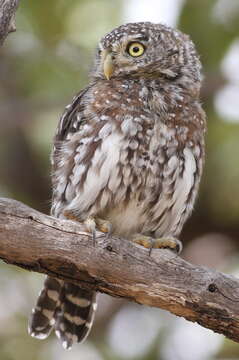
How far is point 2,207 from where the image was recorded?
4.12m

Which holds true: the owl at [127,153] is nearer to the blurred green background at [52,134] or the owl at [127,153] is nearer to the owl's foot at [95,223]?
the owl's foot at [95,223]

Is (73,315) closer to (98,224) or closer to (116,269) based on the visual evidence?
(98,224)

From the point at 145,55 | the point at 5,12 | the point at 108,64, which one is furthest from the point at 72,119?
the point at 5,12

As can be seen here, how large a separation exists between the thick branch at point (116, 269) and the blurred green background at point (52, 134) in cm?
235

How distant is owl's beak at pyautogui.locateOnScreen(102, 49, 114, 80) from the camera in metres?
5.31

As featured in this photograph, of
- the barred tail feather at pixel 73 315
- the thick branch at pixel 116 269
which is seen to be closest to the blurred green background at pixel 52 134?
the barred tail feather at pixel 73 315

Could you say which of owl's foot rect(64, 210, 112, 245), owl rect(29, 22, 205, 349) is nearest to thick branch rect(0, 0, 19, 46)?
owl rect(29, 22, 205, 349)

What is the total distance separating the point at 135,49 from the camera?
5.51 metres

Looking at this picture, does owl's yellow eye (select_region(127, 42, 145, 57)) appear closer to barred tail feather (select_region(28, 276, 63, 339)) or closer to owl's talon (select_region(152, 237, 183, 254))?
owl's talon (select_region(152, 237, 183, 254))

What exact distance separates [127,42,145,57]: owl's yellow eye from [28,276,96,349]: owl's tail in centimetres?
164

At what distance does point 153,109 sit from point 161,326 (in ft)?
8.80

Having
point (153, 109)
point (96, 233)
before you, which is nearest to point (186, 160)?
point (153, 109)

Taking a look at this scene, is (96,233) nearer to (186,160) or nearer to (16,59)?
(186,160)

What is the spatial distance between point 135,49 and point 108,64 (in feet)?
0.89
